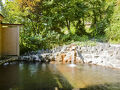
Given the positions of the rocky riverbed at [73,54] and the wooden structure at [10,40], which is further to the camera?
the wooden structure at [10,40]

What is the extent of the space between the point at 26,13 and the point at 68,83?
7.88 meters

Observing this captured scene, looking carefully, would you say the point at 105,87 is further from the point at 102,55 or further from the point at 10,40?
the point at 10,40

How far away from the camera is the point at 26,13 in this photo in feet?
33.3

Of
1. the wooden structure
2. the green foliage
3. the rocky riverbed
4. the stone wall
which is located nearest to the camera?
the stone wall

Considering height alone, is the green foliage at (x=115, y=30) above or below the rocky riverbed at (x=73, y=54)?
above

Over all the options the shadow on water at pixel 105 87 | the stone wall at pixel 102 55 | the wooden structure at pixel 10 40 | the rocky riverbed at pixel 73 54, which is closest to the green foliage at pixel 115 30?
the rocky riverbed at pixel 73 54

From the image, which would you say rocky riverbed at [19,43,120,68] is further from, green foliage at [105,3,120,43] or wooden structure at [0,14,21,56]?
green foliage at [105,3,120,43]

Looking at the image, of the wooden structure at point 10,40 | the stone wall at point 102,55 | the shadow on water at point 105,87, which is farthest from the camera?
the wooden structure at point 10,40

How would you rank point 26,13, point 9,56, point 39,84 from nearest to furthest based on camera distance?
point 39,84 < point 9,56 < point 26,13

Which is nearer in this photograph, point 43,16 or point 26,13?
point 26,13

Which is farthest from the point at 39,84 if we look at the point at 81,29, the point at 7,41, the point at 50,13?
the point at 81,29

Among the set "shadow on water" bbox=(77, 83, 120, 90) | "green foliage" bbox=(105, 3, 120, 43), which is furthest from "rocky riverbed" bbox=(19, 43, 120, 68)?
"shadow on water" bbox=(77, 83, 120, 90)

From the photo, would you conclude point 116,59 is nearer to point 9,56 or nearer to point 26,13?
point 9,56

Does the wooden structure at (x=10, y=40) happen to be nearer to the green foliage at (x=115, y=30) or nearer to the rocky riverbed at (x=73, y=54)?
the rocky riverbed at (x=73, y=54)
